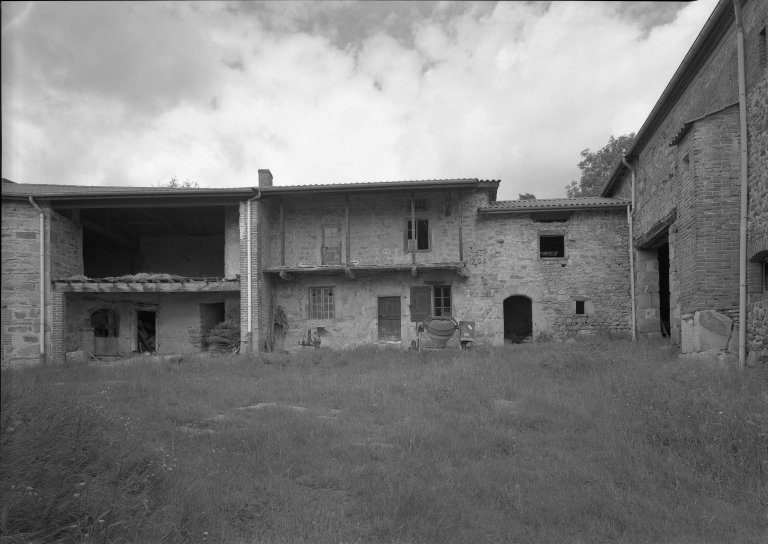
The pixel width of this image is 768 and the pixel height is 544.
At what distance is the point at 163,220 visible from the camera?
1945cm

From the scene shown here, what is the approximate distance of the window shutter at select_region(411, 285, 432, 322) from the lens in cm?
1775

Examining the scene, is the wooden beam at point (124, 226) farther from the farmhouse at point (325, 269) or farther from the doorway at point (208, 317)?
the doorway at point (208, 317)

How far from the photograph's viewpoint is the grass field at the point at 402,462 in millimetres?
5074

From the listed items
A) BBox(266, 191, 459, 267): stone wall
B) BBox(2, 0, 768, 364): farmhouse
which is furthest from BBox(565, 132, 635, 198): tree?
BBox(266, 191, 459, 267): stone wall

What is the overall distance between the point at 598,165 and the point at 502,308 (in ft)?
46.9

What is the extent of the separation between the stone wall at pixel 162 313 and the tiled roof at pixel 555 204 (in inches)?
358

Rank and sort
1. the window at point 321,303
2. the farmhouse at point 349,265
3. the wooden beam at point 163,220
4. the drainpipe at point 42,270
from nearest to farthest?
the drainpipe at point 42,270
the farmhouse at point 349,265
the window at point 321,303
the wooden beam at point 163,220

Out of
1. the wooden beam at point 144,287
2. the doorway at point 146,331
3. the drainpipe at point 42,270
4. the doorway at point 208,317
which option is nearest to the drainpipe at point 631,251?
the wooden beam at point 144,287

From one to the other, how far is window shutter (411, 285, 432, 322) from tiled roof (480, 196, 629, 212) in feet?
10.3

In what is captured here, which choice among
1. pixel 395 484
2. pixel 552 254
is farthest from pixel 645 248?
pixel 395 484

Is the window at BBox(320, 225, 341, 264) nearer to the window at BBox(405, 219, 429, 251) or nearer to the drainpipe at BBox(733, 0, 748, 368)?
the window at BBox(405, 219, 429, 251)

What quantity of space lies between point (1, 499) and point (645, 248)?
16.3m

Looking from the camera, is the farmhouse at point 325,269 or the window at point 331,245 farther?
the window at point 331,245

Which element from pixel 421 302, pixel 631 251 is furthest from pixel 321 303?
pixel 631 251
